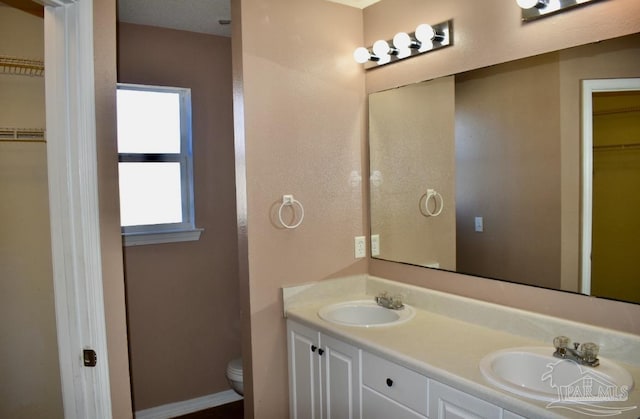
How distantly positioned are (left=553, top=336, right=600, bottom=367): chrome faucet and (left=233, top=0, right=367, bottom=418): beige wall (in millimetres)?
1188

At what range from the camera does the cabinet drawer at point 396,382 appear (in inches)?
64.5

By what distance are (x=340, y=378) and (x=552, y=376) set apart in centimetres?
85

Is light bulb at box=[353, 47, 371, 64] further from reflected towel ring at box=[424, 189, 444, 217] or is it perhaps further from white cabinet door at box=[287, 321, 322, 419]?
white cabinet door at box=[287, 321, 322, 419]

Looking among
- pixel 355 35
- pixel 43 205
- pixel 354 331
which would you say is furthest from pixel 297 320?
pixel 355 35

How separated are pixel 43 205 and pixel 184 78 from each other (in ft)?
4.00

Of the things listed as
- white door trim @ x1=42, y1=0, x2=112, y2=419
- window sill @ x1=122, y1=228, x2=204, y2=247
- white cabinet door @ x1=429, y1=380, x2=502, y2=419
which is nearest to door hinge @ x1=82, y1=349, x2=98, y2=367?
white door trim @ x1=42, y1=0, x2=112, y2=419

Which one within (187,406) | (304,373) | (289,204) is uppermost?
(289,204)

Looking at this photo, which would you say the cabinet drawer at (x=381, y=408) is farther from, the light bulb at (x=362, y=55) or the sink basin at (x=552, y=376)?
the light bulb at (x=362, y=55)

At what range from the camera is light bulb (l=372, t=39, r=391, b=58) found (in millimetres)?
2389

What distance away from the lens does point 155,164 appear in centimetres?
304

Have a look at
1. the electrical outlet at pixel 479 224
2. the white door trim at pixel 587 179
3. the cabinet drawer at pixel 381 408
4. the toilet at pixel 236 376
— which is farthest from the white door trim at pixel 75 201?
the white door trim at pixel 587 179

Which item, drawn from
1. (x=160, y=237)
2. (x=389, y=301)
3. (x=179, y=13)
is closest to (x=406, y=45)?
(x=389, y=301)

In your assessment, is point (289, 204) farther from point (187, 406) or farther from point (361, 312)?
point (187, 406)

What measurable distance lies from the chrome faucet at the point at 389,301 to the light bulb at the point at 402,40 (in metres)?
1.26
